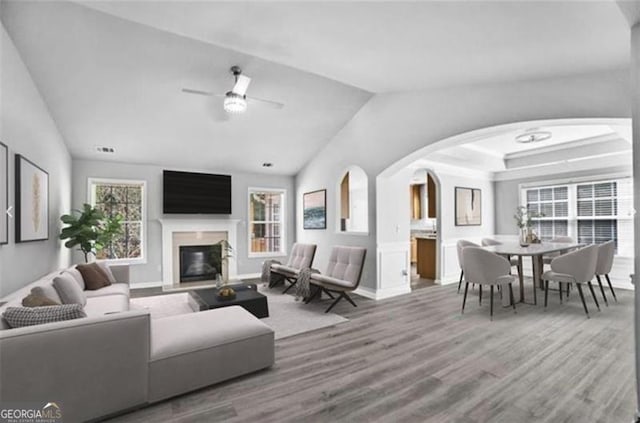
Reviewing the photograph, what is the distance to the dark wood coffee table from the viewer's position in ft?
11.6

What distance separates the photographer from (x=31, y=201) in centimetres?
303

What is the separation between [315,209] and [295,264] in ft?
4.64

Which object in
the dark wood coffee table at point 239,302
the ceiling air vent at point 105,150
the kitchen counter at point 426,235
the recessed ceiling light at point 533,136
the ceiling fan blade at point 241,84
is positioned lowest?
the dark wood coffee table at point 239,302

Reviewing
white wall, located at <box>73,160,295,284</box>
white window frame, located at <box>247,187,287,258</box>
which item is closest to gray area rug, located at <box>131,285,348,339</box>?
white wall, located at <box>73,160,295,284</box>

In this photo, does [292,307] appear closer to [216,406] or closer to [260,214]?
[216,406]

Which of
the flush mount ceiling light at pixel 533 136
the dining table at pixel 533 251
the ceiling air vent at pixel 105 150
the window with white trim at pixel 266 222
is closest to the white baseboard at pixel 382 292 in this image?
the dining table at pixel 533 251

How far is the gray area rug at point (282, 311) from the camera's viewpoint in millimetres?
3527

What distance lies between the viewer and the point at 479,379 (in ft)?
7.67

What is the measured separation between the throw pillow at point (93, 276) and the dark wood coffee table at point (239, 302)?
45.3 inches

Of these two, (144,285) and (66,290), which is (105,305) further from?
(144,285)

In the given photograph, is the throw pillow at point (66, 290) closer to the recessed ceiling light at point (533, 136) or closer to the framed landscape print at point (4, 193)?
the framed landscape print at point (4, 193)

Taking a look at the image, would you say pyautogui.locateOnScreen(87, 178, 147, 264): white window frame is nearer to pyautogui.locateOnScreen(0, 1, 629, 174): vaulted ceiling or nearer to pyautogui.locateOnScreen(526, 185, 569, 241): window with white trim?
pyautogui.locateOnScreen(0, 1, 629, 174): vaulted ceiling

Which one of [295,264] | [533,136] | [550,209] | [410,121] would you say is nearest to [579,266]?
[533,136]

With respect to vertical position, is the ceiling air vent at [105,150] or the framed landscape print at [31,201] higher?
the ceiling air vent at [105,150]
